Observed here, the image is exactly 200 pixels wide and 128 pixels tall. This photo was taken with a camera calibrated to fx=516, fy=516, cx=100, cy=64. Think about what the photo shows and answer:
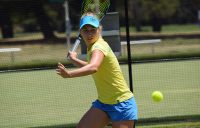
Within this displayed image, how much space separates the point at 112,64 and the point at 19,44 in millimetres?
10638

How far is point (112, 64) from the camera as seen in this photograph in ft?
15.9

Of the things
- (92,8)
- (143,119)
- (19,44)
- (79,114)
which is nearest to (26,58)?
(19,44)

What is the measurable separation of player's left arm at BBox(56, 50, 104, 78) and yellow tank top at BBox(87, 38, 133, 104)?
136 mm

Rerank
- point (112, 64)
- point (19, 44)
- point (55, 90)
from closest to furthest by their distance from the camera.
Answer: point (112, 64), point (55, 90), point (19, 44)

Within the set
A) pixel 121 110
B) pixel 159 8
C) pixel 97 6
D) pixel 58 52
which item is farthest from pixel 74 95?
pixel 159 8

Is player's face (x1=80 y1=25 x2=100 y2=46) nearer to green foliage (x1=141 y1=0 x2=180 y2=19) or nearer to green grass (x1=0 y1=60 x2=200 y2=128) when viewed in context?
green grass (x1=0 y1=60 x2=200 y2=128)

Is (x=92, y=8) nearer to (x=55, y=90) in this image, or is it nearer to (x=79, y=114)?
(x=79, y=114)

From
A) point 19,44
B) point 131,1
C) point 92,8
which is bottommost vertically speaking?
point 131,1

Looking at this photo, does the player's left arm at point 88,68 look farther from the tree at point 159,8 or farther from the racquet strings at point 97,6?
the tree at point 159,8

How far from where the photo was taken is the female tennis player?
475 centimetres

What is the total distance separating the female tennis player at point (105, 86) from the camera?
475 cm

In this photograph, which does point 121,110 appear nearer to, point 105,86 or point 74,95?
point 105,86

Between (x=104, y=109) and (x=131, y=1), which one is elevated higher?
(x=104, y=109)

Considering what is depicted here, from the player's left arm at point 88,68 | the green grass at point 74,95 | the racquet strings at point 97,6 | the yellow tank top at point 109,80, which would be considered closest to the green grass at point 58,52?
the green grass at point 74,95
